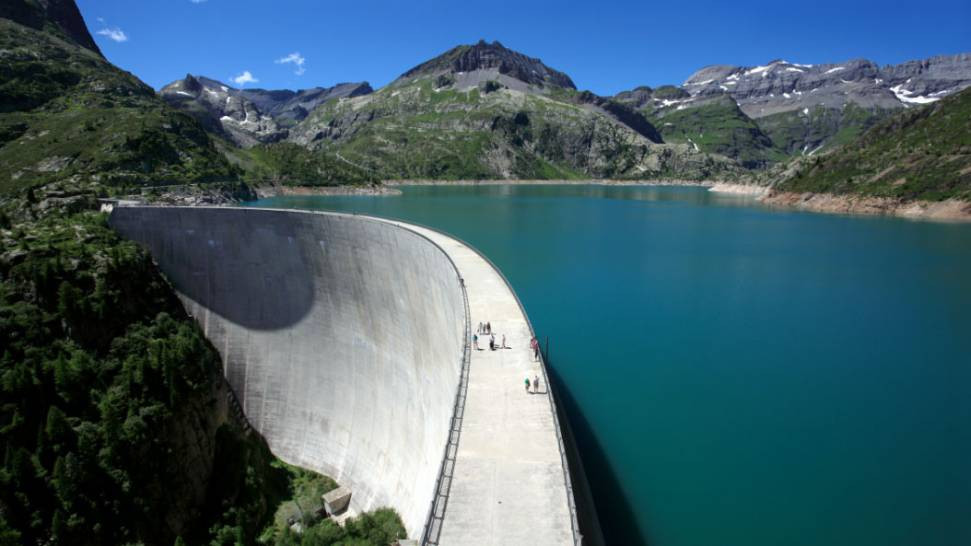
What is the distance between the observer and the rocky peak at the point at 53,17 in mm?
95625

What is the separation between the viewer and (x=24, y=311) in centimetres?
1938

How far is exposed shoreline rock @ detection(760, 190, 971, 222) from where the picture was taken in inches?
2522

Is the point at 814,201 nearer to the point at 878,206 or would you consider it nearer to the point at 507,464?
the point at 878,206

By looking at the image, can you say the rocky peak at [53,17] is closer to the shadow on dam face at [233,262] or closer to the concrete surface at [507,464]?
the shadow on dam face at [233,262]

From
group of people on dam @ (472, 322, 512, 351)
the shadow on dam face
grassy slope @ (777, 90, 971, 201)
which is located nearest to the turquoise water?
group of people on dam @ (472, 322, 512, 351)

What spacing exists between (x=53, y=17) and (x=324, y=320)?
124 metres

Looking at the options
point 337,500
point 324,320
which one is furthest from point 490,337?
point 324,320

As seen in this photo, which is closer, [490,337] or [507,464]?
[507,464]

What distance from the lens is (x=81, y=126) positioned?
2625 inches

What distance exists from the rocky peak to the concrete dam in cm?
10575

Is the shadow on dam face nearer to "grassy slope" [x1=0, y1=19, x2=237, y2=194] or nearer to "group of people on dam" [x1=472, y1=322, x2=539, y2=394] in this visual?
"group of people on dam" [x1=472, y1=322, x2=539, y2=394]

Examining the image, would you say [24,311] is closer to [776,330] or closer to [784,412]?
[784,412]

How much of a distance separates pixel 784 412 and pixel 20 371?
84.8ft

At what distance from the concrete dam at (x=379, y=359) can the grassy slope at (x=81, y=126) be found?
30094 mm
